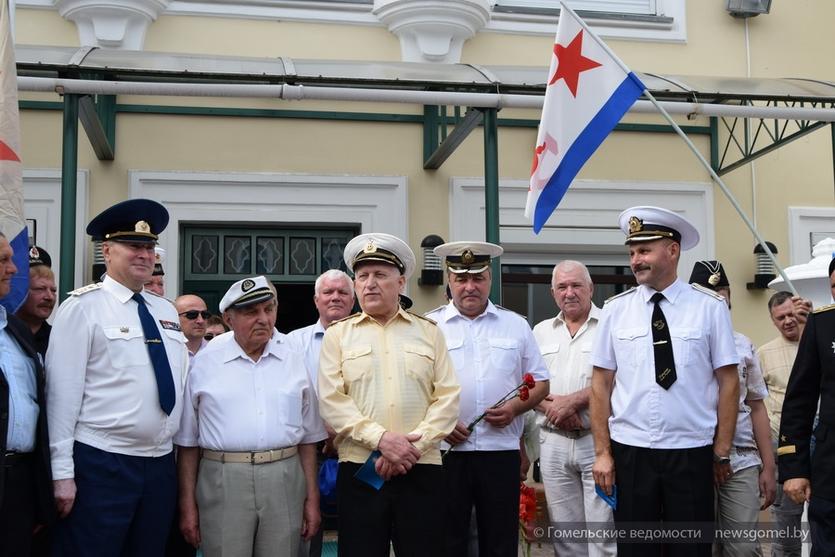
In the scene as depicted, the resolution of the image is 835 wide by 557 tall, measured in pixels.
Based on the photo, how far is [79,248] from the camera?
24.4ft

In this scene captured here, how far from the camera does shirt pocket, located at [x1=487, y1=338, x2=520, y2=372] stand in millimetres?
4852

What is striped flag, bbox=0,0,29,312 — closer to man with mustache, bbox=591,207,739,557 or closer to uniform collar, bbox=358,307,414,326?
uniform collar, bbox=358,307,414,326

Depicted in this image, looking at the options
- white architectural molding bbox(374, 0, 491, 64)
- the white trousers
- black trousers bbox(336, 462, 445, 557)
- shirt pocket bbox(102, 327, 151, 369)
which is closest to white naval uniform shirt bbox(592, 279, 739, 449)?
the white trousers

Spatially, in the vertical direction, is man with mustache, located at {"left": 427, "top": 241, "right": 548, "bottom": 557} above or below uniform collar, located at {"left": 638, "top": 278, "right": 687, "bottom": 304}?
below

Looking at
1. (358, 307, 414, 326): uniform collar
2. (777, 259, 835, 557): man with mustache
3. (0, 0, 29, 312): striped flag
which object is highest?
(0, 0, 29, 312): striped flag

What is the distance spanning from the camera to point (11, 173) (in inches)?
180

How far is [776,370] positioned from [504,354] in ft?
7.20

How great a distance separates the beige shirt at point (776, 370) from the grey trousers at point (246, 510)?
329 cm

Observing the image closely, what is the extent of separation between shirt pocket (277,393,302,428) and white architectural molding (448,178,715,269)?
3973 mm

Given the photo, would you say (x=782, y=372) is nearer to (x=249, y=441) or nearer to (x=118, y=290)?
(x=249, y=441)

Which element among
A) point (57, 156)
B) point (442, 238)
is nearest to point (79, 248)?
point (57, 156)

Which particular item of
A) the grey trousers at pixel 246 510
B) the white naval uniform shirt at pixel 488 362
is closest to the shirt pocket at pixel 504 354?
the white naval uniform shirt at pixel 488 362

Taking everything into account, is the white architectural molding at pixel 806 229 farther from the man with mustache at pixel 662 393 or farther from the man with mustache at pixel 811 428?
the man with mustache at pixel 811 428

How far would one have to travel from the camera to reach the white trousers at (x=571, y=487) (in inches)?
201
